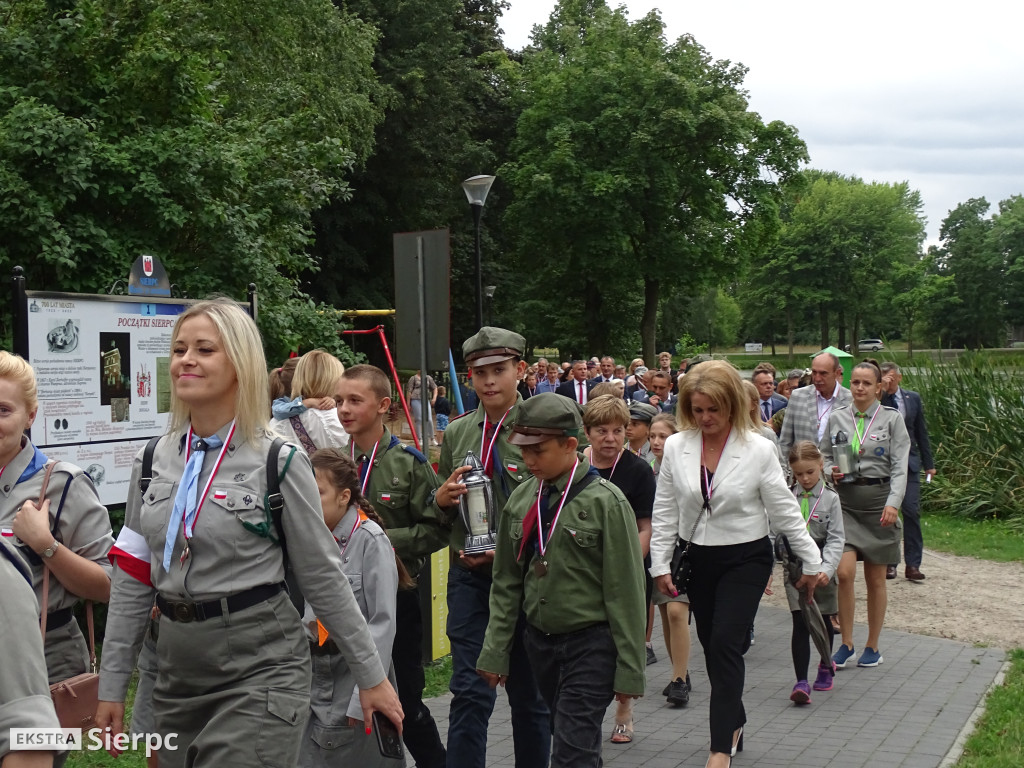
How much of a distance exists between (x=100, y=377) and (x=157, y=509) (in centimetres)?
466

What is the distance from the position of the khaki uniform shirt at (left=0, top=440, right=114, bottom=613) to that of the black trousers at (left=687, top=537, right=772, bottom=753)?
2.97 metres

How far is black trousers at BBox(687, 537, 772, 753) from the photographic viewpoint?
565 cm

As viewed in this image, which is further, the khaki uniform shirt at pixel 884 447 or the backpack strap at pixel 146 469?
the khaki uniform shirt at pixel 884 447

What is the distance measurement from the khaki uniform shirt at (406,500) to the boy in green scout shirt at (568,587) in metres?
0.42

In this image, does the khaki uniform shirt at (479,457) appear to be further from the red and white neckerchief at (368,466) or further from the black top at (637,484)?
the black top at (637,484)

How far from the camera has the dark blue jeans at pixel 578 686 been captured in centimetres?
454

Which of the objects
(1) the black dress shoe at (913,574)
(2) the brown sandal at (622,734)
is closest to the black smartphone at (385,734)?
(2) the brown sandal at (622,734)

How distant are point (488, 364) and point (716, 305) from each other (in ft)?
312

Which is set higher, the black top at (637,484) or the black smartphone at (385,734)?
the black top at (637,484)

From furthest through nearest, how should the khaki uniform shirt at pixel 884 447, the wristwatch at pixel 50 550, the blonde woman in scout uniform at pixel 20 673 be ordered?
the khaki uniform shirt at pixel 884 447, the wristwatch at pixel 50 550, the blonde woman in scout uniform at pixel 20 673

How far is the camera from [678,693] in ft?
24.6

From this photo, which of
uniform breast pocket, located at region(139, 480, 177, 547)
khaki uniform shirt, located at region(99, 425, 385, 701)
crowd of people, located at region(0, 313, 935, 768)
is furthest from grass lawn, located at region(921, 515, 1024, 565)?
uniform breast pocket, located at region(139, 480, 177, 547)

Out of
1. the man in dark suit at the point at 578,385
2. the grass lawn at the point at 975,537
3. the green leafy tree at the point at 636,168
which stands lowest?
the grass lawn at the point at 975,537

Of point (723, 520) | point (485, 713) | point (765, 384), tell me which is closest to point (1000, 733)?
point (723, 520)
